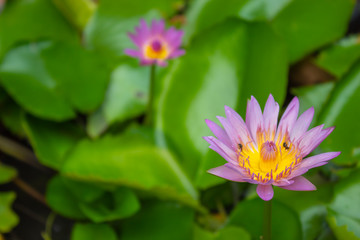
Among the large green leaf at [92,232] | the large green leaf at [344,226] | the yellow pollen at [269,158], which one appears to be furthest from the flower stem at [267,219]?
the large green leaf at [92,232]

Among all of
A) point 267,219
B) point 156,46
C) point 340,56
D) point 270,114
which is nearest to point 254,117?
point 270,114

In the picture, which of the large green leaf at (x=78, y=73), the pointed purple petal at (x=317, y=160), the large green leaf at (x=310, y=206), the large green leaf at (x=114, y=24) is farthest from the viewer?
the large green leaf at (x=114, y=24)

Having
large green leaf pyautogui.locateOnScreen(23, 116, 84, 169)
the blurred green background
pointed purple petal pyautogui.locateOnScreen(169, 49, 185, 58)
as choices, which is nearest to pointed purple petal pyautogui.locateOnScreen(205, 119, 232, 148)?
the blurred green background

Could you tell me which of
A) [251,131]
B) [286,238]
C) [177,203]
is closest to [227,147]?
[251,131]

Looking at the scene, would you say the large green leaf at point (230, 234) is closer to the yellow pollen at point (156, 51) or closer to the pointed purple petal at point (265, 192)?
the pointed purple petal at point (265, 192)

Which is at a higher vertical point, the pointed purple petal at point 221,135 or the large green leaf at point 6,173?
the pointed purple petal at point 221,135

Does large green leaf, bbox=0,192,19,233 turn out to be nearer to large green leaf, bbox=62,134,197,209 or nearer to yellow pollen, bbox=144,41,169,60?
large green leaf, bbox=62,134,197,209

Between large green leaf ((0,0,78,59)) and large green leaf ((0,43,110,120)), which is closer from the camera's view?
large green leaf ((0,43,110,120))
